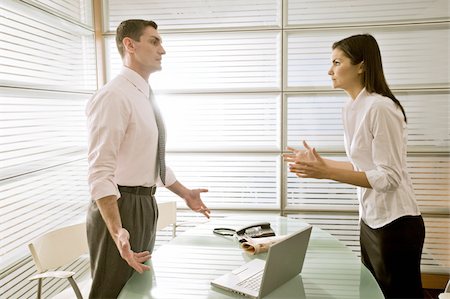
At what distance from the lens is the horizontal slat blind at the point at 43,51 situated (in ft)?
7.07

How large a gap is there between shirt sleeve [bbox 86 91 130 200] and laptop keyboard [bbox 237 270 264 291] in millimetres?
577

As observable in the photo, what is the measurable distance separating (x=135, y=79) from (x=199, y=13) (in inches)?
56.7

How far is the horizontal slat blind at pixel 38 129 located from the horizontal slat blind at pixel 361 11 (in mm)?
1727

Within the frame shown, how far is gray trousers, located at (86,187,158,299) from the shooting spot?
5.41ft

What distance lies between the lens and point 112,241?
5.44ft

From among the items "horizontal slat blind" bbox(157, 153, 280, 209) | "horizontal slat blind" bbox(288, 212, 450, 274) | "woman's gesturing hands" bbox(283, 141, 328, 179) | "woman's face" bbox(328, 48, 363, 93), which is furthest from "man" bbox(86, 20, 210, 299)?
"horizontal slat blind" bbox(288, 212, 450, 274)

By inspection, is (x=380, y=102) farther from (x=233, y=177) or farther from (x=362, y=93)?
(x=233, y=177)

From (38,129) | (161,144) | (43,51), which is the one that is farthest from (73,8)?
(161,144)

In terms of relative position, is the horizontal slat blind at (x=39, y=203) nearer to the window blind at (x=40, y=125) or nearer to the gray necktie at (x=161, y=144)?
the window blind at (x=40, y=125)

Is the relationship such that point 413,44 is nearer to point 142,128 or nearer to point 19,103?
point 142,128

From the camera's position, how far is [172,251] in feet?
5.48

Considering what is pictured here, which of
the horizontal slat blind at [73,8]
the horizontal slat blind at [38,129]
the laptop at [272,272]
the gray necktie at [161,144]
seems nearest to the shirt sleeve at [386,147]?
the laptop at [272,272]

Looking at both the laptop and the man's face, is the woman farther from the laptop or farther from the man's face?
the man's face

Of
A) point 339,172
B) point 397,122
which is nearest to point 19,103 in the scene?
point 339,172
